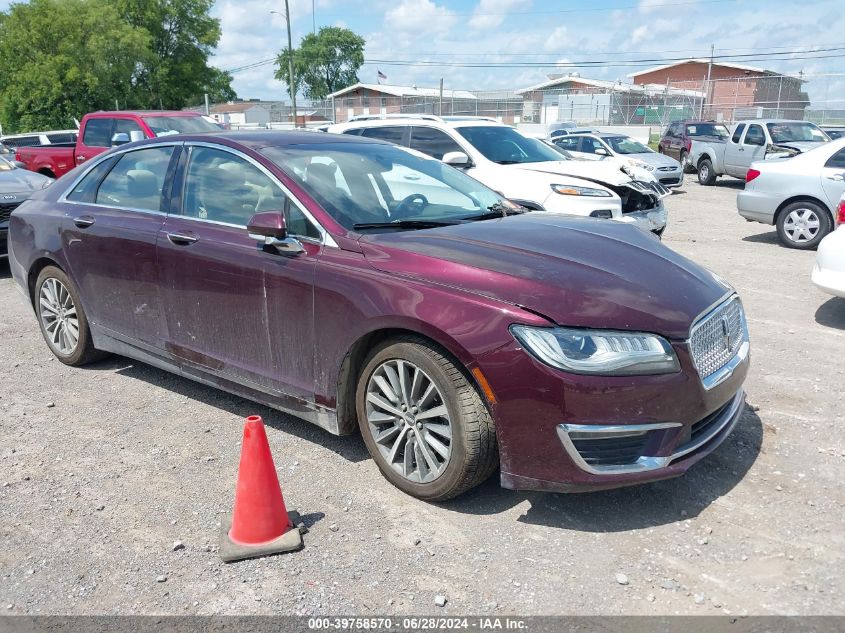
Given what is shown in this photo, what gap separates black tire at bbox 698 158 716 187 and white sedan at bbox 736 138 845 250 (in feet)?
31.6

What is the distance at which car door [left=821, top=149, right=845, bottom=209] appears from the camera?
990cm

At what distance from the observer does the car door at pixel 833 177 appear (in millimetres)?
9898

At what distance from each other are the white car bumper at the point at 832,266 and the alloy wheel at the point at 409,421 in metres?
4.39

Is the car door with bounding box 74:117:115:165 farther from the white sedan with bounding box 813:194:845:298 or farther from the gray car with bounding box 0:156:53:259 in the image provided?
the white sedan with bounding box 813:194:845:298

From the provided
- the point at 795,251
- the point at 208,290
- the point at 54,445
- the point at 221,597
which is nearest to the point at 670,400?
the point at 221,597

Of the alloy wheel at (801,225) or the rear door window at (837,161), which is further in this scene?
the alloy wheel at (801,225)

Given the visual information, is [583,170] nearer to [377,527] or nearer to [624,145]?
[377,527]

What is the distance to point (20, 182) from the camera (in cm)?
957

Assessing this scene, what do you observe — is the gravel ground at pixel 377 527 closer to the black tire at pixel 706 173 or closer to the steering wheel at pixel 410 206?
the steering wheel at pixel 410 206

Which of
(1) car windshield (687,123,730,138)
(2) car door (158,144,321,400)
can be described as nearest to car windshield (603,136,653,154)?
(1) car windshield (687,123,730,138)

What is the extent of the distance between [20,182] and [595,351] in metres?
9.04

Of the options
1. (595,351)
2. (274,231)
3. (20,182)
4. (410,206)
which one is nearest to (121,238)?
(274,231)

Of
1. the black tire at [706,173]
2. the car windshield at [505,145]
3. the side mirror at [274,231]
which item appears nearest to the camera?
the side mirror at [274,231]

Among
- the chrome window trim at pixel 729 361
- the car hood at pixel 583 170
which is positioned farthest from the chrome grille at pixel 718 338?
the car hood at pixel 583 170
